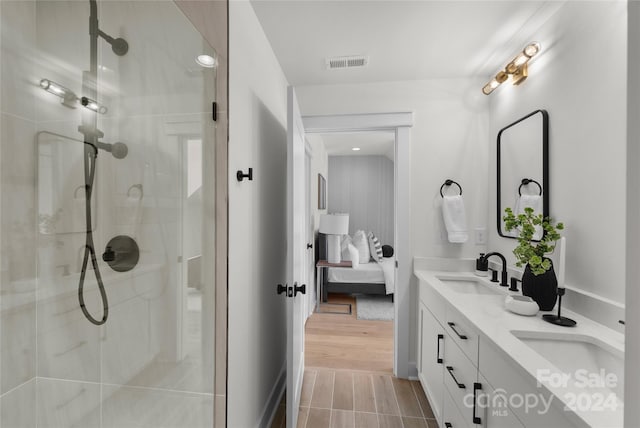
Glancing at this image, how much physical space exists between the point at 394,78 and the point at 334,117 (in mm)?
557

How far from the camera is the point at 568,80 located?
1.56 meters

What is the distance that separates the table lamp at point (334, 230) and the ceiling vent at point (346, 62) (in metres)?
2.05

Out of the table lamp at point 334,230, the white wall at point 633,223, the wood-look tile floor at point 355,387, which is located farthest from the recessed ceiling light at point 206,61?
the table lamp at point 334,230

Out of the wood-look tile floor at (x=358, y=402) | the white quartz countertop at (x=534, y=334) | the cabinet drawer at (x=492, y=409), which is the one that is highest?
the white quartz countertop at (x=534, y=334)

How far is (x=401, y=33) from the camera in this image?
6.14 feet

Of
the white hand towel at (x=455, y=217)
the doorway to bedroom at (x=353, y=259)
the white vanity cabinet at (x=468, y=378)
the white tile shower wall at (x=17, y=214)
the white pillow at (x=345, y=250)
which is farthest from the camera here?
the white pillow at (x=345, y=250)

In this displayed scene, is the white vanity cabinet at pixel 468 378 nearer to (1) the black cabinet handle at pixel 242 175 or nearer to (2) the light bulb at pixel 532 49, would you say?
(1) the black cabinet handle at pixel 242 175

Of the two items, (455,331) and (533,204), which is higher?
(533,204)

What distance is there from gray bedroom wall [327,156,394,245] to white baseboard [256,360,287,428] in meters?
4.01

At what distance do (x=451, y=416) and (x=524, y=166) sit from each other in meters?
1.51

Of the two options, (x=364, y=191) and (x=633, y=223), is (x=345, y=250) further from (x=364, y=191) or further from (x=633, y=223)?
(x=633, y=223)

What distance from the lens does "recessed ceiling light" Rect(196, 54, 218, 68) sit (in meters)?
1.10

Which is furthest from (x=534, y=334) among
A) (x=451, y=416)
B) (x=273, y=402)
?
(x=273, y=402)

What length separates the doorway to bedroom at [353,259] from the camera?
2.93 m
